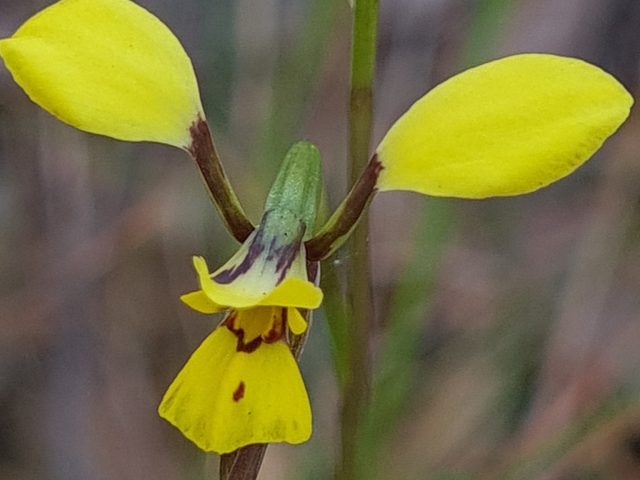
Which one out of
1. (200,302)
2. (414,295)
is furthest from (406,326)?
(200,302)

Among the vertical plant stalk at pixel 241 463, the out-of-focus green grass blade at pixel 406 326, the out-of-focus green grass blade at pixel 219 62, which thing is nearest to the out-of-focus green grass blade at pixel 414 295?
the out-of-focus green grass blade at pixel 406 326

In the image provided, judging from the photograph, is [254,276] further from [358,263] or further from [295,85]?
[295,85]

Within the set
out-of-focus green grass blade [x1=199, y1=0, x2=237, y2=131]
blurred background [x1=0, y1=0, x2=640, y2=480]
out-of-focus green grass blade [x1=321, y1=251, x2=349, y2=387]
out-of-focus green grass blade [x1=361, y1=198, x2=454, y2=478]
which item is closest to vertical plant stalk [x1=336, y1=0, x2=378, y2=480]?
out-of-focus green grass blade [x1=321, y1=251, x2=349, y2=387]

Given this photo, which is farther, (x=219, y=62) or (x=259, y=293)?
(x=219, y=62)

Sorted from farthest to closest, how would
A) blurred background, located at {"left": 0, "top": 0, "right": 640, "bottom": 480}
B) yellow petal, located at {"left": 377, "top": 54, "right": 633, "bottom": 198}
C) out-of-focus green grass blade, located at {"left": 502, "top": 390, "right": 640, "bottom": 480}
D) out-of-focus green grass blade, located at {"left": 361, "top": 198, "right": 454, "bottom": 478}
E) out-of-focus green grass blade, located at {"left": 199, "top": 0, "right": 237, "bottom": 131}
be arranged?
1. out-of-focus green grass blade, located at {"left": 199, "top": 0, "right": 237, "bottom": 131}
2. blurred background, located at {"left": 0, "top": 0, "right": 640, "bottom": 480}
3. out-of-focus green grass blade, located at {"left": 502, "top": 390, "right": 640, "bottom": 480}
4. out-of-focus green grass blade, located at {"left": 361, "top": 198, "right": 454, "bottom": 478}
5. yellow petal, located at {"left": 377, "top": 54, "right": 633, "bottom": 198}

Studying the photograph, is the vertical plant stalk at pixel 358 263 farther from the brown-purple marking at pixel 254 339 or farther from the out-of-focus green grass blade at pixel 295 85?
the out-of-focus green grass blade at pixel 295 85

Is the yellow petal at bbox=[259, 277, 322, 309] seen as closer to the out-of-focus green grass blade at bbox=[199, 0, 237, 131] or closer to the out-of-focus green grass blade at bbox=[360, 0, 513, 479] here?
the out-of-focus green grass blade at bbox=[360, 0, 513, 479]
